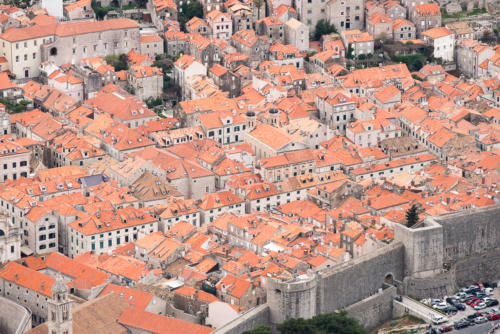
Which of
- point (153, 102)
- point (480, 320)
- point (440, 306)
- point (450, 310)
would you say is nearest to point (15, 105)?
point (153, 102)

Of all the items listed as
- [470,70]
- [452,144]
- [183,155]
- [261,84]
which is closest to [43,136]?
[183,155]

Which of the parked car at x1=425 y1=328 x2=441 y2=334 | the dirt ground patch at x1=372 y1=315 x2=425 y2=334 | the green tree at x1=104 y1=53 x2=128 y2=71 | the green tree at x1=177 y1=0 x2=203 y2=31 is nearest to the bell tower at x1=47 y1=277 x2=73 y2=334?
the dirt ground patch at x1=372 y1=315 x2=425 y2=334

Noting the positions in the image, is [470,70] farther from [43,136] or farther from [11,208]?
[11,208]

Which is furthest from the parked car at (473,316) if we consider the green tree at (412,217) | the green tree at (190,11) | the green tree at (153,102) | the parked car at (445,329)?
the green tree at (190,11)

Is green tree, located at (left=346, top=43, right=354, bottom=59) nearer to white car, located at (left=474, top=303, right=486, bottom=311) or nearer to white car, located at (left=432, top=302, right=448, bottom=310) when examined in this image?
white car, located at (left=432, top=302, right=448, bottom=310)

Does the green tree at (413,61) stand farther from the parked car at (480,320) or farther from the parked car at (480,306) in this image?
the parked car at (480,320)

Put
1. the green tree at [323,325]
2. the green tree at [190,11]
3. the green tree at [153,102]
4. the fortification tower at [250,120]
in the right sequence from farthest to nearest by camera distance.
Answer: the green tree at [190,11] < the green tree at [153,102] < the fortification tower at [250,120] < the green tree at [323,325]
